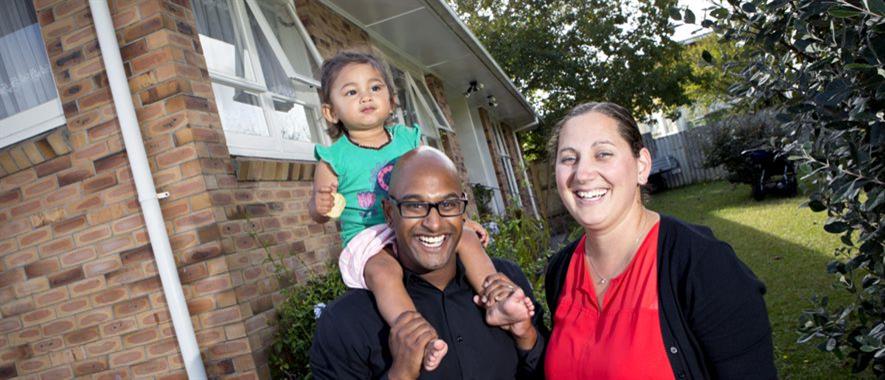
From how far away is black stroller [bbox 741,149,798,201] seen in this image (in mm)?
12062

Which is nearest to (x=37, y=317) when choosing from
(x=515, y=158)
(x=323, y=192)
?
(x=323, y=192)

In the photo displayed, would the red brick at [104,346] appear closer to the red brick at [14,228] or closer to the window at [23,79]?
the red brick at [14,228]

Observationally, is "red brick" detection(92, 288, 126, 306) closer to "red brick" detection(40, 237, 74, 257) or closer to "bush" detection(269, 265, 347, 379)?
"red brick" detection(40, 237, 74, 257)

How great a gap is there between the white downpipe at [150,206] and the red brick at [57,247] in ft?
2.09

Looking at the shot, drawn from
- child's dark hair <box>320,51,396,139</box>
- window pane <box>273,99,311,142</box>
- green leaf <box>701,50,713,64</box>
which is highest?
window pane <box>273,99,311,142</box>

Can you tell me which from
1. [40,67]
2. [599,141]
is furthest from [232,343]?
[599,141]

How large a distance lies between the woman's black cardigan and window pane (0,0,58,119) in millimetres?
3817

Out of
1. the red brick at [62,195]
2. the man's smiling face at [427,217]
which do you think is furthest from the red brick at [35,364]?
the man's smiling face at [427,217]

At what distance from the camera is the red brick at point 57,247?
12.4 feet

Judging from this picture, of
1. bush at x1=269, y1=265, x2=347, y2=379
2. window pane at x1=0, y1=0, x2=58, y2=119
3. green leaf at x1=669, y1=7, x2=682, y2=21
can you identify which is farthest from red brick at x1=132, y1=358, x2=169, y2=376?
green leaf at x1=669, y1=7, x2=682, y2=21

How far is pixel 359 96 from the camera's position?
9.20 feet

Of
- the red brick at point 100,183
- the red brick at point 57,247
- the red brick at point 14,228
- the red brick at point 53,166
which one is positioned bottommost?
the red brick at point 57,247

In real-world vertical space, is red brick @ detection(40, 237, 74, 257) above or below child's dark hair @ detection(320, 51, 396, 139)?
below

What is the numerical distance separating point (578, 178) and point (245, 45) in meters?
3.52
